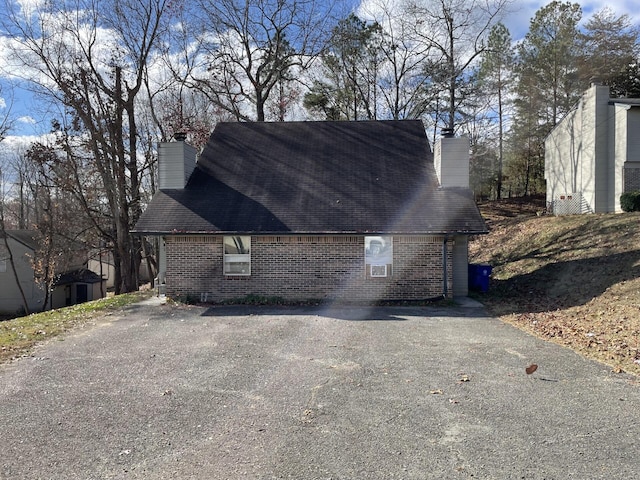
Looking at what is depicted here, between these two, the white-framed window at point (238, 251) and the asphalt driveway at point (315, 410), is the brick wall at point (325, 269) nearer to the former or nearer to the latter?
the white-framed window at point (238, 251)

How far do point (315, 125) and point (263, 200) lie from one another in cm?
573

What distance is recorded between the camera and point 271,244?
12953 millimetres

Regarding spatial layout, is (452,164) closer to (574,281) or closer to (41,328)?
(574,281)

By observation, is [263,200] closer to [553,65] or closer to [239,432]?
[239,432]

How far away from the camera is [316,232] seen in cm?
1254

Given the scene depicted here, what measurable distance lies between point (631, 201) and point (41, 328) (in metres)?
19.6

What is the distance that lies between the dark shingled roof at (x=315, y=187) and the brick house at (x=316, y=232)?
47 millimetres

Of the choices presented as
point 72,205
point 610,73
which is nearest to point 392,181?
point 72,205

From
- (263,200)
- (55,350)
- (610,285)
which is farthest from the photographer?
(263,200)

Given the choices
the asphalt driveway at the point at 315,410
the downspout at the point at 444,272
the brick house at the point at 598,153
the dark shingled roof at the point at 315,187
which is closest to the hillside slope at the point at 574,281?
the asphalt driveway at the point at 315,410

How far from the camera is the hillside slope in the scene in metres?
7.99

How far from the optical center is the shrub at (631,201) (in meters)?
17.4

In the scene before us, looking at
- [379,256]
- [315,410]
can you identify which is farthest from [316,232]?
[315,410]

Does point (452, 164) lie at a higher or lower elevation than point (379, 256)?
higher
